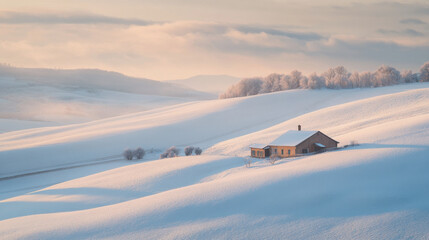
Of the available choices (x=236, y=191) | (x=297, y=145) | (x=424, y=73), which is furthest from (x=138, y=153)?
(x=424, y=73)

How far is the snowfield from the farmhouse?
1.65m

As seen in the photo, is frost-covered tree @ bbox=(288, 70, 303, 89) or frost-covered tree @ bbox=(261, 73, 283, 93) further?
frost-covered tree @ bbox=(261, 73, 283, 93)

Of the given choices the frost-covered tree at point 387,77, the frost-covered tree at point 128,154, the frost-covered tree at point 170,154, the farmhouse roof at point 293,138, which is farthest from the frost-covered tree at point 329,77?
the farmhouse roof at point 293,138

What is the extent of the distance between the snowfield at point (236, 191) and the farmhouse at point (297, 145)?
1648 millimetres

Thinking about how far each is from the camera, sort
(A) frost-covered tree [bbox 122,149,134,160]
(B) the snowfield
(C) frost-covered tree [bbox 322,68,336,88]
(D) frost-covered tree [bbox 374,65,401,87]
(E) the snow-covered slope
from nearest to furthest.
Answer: (B) the snowfield, (A) frost-covered tree [bbox 122,149,134,160], (E) the snow-covered slope, (D) frost-covered tree [bbox 374,65,401,87], (C) frost-covered tree [bbox 322,68,336,88]

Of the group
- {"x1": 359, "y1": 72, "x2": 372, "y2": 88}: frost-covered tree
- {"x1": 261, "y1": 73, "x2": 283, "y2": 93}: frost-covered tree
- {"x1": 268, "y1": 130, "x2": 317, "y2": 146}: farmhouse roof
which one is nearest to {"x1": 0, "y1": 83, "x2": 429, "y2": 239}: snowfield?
{"x1": 268, "y1": 130, "x2": 317, "y2": 146}: farmhouse roof

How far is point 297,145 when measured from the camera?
33.1 m

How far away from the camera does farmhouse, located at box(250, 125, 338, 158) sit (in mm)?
33406

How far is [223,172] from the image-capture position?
31.6 metres

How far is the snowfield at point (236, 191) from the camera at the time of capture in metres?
18.9

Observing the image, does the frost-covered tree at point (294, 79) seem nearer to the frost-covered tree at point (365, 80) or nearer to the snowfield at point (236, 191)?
the frost-covered tree at point (365, 80)

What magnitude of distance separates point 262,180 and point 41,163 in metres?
33.4

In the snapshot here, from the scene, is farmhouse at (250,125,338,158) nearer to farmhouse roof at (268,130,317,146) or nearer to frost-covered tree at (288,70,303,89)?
farmhouse roof at (268,130,317,146)

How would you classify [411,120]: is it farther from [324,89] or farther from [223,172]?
[324,89]
